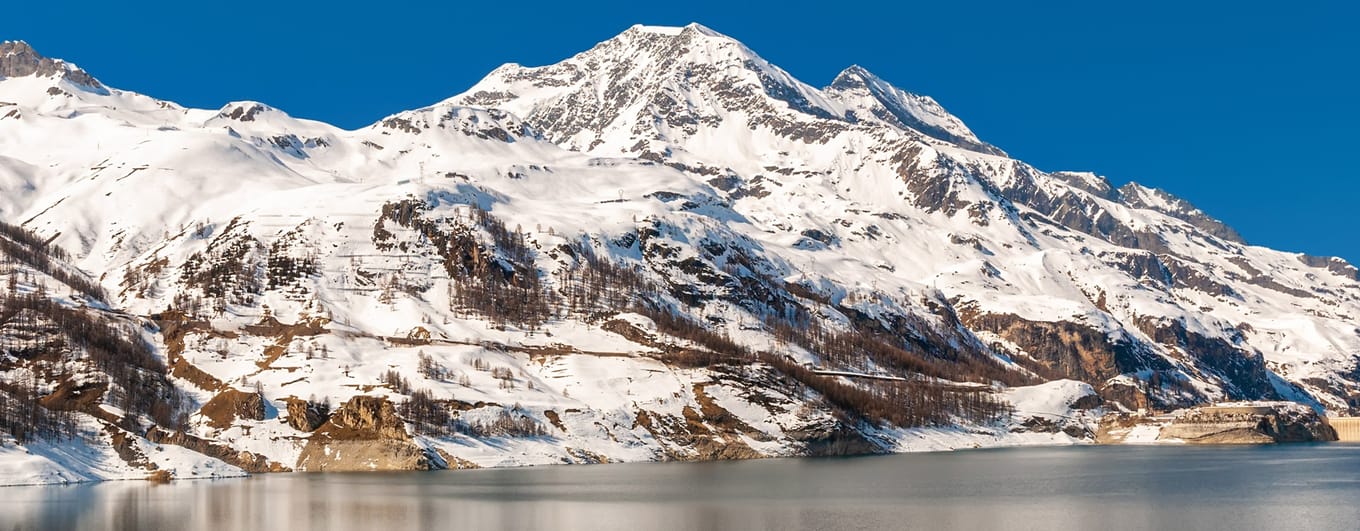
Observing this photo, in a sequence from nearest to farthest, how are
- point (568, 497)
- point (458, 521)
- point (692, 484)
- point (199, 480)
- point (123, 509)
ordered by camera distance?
point (458, 521) → point (123, 509) → point (568, 497) → point (692, 484) → point (199, 480)

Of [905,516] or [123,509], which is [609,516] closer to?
[905,516]

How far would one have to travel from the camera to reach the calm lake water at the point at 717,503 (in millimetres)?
127062

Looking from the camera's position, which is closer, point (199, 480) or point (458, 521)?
point (458, 521)

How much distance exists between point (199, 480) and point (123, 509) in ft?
190

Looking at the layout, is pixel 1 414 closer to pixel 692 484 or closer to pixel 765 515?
pixel 692 484

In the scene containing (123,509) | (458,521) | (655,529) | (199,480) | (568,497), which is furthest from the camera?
(199,480)

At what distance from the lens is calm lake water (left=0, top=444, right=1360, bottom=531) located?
5002 inches

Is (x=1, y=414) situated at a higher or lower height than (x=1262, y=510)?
higher

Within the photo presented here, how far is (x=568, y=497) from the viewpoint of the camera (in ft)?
527

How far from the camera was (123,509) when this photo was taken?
140875 millimetres

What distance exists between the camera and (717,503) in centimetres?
14975

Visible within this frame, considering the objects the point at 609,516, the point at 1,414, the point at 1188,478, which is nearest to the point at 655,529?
the point at 609,516

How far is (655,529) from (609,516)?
13681 mm

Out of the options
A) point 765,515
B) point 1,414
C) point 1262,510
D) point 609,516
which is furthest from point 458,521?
point 1,414
